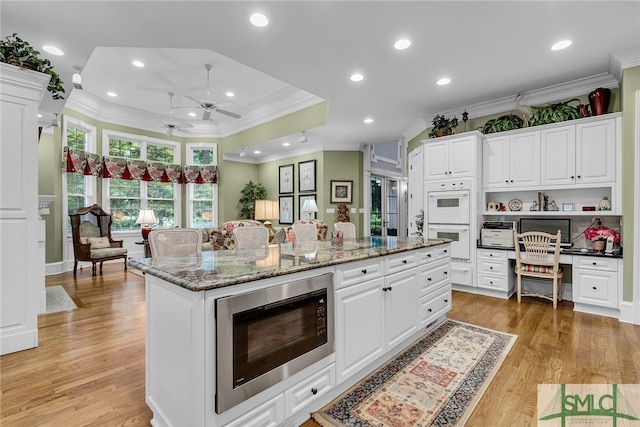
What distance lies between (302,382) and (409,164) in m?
5.26

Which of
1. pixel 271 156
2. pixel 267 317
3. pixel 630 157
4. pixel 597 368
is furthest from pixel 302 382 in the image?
pixel 271 156

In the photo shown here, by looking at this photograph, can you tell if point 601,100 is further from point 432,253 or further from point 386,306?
point 386,306

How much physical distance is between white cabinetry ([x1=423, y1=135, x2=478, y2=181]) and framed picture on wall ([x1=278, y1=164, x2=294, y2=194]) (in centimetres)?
400

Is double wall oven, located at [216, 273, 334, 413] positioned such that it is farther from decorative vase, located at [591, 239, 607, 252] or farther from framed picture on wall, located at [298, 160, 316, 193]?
framed picture on wall, located at [298, 160, 316, 193]

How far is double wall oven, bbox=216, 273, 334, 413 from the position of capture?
1.34 meters

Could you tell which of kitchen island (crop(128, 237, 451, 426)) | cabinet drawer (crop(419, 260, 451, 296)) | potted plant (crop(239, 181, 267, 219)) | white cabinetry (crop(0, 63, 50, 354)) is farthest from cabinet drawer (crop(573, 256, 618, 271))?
potted plant (crop(239, 181, 267, 219))

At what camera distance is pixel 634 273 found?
328 cm

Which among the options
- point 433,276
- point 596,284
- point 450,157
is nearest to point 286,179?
point 450,157

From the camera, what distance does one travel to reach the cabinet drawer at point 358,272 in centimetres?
194

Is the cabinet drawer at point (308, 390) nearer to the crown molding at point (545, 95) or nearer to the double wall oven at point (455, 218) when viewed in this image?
the double wall oven at point (455, 218)

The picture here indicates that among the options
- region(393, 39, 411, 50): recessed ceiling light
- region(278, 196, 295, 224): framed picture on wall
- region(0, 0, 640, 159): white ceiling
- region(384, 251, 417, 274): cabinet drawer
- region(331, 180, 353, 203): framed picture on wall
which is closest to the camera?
region(384, 251, 417, 274): cabinet drawer

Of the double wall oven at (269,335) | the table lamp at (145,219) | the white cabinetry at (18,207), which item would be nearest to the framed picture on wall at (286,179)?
the table lamp at (145,219)

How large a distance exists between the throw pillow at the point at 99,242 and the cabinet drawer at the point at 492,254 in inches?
264

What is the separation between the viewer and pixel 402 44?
9.79ft
